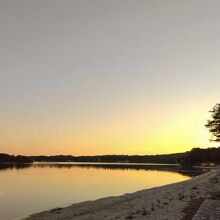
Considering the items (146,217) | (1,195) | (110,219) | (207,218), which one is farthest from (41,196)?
(207,218)

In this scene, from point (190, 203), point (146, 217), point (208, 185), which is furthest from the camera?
Answer: point (208, 185)

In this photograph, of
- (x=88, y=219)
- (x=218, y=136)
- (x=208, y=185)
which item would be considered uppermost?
(x=218, y=136)

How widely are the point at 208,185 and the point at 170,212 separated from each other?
15.2 m

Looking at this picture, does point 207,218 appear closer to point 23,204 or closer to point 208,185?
point 208,185

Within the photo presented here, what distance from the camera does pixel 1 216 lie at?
156 feet

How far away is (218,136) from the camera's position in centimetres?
10144

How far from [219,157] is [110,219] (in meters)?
157

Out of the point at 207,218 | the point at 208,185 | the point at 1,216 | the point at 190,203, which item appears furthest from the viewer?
the point at 1,216

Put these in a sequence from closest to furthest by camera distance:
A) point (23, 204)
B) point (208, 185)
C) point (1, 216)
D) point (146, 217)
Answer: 1. point (146, 217)
2. point (208, 185)
3. point (1, 216)
4. point (23, 204)

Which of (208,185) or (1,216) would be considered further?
(1,216)

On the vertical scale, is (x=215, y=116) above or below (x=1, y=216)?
above

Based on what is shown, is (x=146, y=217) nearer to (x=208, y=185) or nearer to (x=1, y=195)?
(x=208, y=185)

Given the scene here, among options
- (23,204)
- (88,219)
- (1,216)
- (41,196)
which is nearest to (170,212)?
(88,219)

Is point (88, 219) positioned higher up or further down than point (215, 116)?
further down
